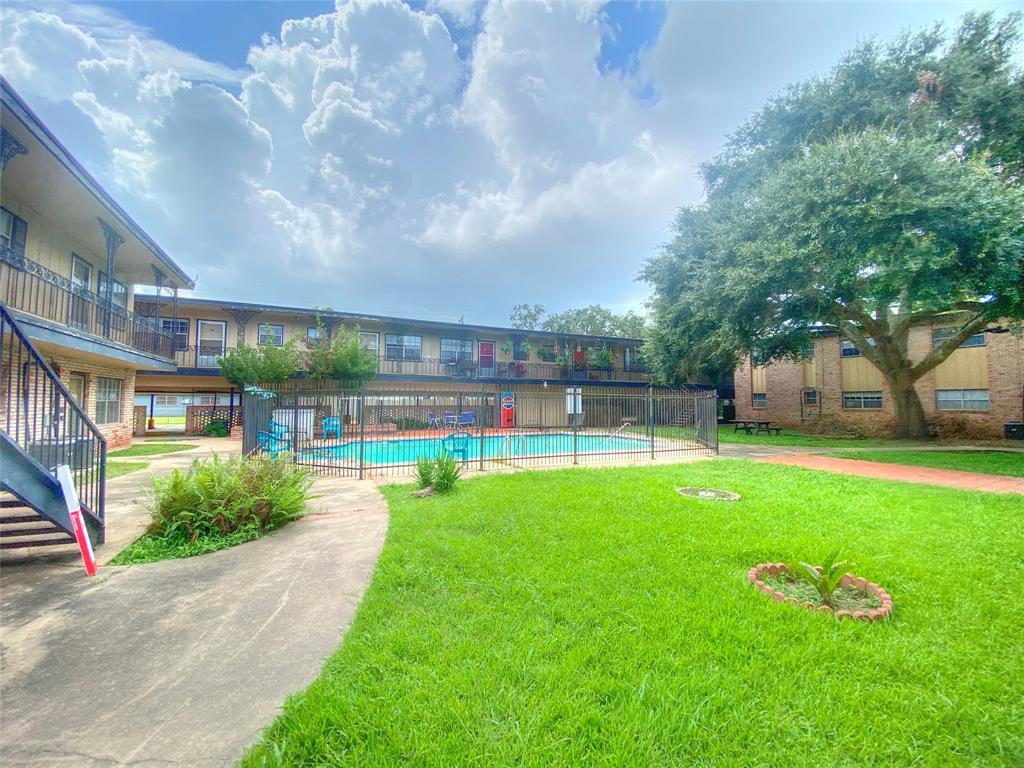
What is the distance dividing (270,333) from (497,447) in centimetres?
1433

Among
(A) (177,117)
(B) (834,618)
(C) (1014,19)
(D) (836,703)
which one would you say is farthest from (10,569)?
(C) (1014,19)

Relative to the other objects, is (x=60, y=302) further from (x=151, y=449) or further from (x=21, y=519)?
(x=21, y=519)

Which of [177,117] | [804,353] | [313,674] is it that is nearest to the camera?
[313,674]

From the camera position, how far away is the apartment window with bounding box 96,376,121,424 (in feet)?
42.7

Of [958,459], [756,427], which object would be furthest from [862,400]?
[958,459]

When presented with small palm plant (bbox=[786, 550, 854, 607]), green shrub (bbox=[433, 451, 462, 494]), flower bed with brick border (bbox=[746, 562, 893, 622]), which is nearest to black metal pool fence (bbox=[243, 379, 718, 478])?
green shrub (bbox=[433, 451, 462, 494])

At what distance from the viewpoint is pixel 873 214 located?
34.7ft

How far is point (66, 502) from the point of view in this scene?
176 inches

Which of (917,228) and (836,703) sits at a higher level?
(917,228)

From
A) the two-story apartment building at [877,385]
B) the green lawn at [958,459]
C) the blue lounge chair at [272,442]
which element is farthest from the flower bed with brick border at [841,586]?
the two-story apartment building at [877,385]

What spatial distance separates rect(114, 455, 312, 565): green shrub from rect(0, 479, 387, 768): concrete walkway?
1.27 ft

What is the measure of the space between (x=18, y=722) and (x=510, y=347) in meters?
25.3

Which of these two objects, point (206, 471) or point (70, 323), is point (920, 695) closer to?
point (206, 471)

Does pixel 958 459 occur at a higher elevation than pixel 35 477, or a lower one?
lower
